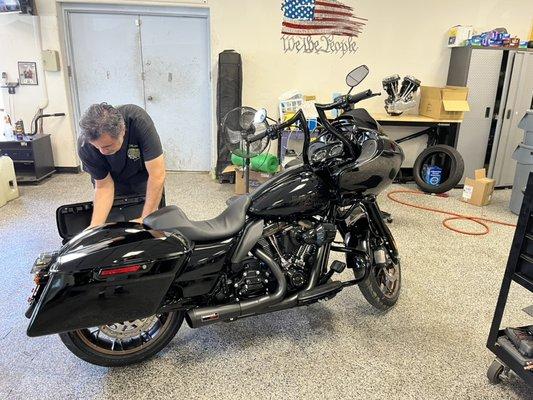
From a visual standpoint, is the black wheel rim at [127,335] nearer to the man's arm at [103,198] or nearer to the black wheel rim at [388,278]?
the man's arm at [103,198]

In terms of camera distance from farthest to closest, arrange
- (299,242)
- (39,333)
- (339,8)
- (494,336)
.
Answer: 1. (339,8)
2. (299,242)
3. (494,336)
4. (39,333)

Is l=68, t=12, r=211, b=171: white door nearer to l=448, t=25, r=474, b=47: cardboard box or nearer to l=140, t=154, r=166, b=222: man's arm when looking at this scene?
l=448, t=25, r=474, b=47: cardboard box

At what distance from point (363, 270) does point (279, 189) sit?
0.73 meters

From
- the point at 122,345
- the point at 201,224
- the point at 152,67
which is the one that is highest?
the point at 152,67

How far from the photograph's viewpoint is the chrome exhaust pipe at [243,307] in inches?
72.7

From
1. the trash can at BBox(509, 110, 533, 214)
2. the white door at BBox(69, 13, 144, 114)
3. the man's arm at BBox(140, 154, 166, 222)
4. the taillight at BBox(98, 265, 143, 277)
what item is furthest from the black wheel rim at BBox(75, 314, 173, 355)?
the white door at BBox(69, 13, 144, 114)

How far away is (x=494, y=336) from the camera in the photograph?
6.12 ft

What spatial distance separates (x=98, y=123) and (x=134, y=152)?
42cm

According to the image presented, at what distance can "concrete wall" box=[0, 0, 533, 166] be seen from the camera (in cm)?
497

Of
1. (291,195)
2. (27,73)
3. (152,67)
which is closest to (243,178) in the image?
(152,67)

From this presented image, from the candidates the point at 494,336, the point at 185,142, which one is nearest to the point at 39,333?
the point at 494,336

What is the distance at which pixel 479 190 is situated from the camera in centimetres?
446

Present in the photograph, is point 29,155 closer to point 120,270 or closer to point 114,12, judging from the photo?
point 114,12

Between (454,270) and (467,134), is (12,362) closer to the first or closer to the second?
(454,270)
